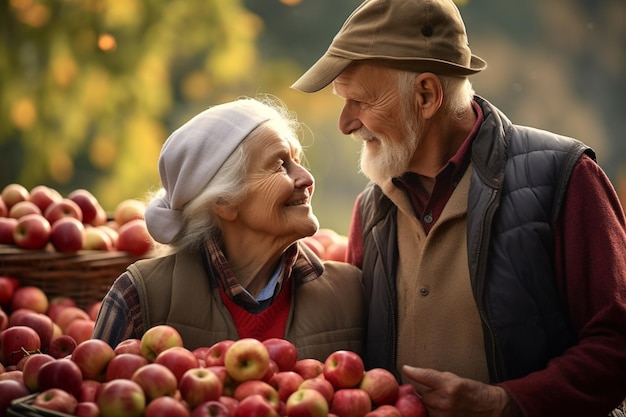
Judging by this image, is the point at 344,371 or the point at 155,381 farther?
the point at 344,371

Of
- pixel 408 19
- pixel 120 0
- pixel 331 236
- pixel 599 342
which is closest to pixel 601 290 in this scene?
pixel 599 342

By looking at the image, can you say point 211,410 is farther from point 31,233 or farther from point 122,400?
point 31,233

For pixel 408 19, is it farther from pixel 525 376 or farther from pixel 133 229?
pixel 133 229

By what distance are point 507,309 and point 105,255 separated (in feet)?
5.96

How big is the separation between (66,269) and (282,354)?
1609 mm

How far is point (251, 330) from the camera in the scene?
262 cm

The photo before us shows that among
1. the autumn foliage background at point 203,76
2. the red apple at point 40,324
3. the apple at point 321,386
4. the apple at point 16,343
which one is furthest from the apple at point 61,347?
the autumn foliage background at point 203,76

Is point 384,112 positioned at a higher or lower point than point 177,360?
higher

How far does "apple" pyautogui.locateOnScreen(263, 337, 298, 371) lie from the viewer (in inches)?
91.0

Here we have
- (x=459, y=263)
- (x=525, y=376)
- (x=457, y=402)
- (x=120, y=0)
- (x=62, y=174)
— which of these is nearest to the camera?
(x=457, y=402)

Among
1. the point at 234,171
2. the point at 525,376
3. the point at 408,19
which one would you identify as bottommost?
the point at 525,376

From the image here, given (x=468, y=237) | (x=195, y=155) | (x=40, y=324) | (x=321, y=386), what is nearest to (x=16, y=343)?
(x=40, y=324)

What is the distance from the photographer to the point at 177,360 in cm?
216

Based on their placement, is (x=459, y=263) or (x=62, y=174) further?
(x=62, y=174)
